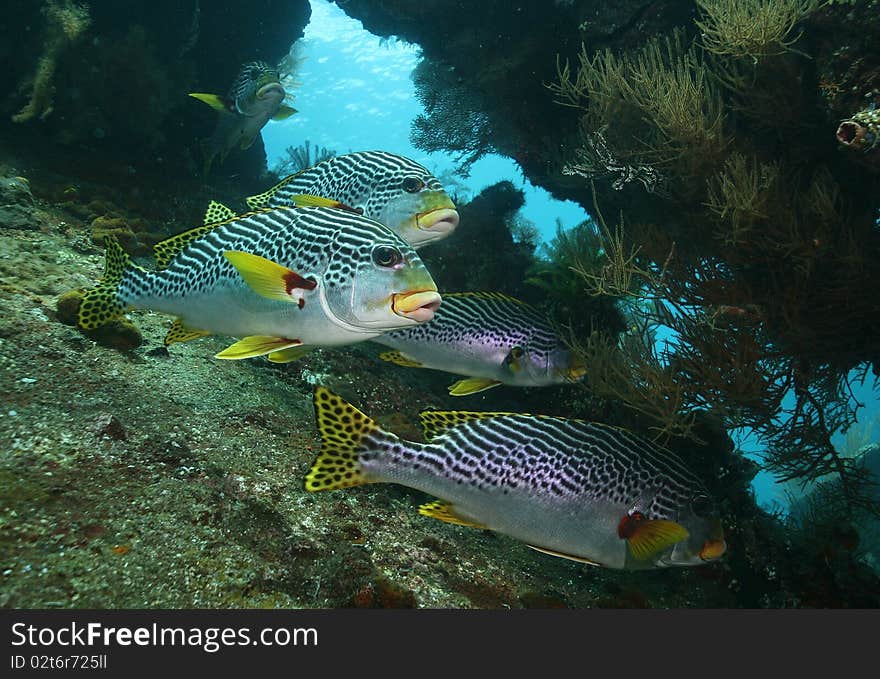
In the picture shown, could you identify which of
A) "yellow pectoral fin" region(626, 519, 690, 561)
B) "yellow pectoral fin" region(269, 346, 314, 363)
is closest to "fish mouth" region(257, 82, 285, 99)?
"yellow pectoral fin" region(269, 346, 314, 363)

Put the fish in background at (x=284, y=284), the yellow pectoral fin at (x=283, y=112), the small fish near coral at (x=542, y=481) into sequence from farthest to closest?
the yellow pectoral fin at (x=283, y=112), the small fish near coral at (x=542, y=481), the fish in background at (x=284, y=284)

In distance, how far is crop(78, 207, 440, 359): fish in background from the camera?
8.27 feet

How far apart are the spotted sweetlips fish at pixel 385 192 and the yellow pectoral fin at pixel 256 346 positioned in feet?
3.58

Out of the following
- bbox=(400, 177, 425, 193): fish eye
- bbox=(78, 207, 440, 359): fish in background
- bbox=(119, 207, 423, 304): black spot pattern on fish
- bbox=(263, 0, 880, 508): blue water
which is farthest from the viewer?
bbox=(263, 0, 880, 508): blue water

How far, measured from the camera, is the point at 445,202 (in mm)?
3561

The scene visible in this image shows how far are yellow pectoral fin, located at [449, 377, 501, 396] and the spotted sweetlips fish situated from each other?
4.34ft

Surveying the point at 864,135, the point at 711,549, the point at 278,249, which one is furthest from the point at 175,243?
the point at 864,135

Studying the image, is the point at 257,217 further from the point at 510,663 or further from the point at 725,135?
the point at 725,135

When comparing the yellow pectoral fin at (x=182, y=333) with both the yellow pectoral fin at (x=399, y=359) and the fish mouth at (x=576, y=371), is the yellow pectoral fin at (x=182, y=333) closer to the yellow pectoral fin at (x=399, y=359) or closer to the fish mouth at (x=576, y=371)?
the yellow pectoral fin at (x=399, y=359)

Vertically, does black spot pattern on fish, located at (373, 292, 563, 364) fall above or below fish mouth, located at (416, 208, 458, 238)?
below

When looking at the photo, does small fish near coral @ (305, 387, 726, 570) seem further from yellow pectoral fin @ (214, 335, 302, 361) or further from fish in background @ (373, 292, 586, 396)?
fish in background @ (373, 292, 586, 396)

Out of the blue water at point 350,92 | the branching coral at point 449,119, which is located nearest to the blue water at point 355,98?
the blue water at point 350,92

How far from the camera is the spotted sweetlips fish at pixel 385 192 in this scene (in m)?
3.54

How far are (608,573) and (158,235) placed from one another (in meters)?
6.82
